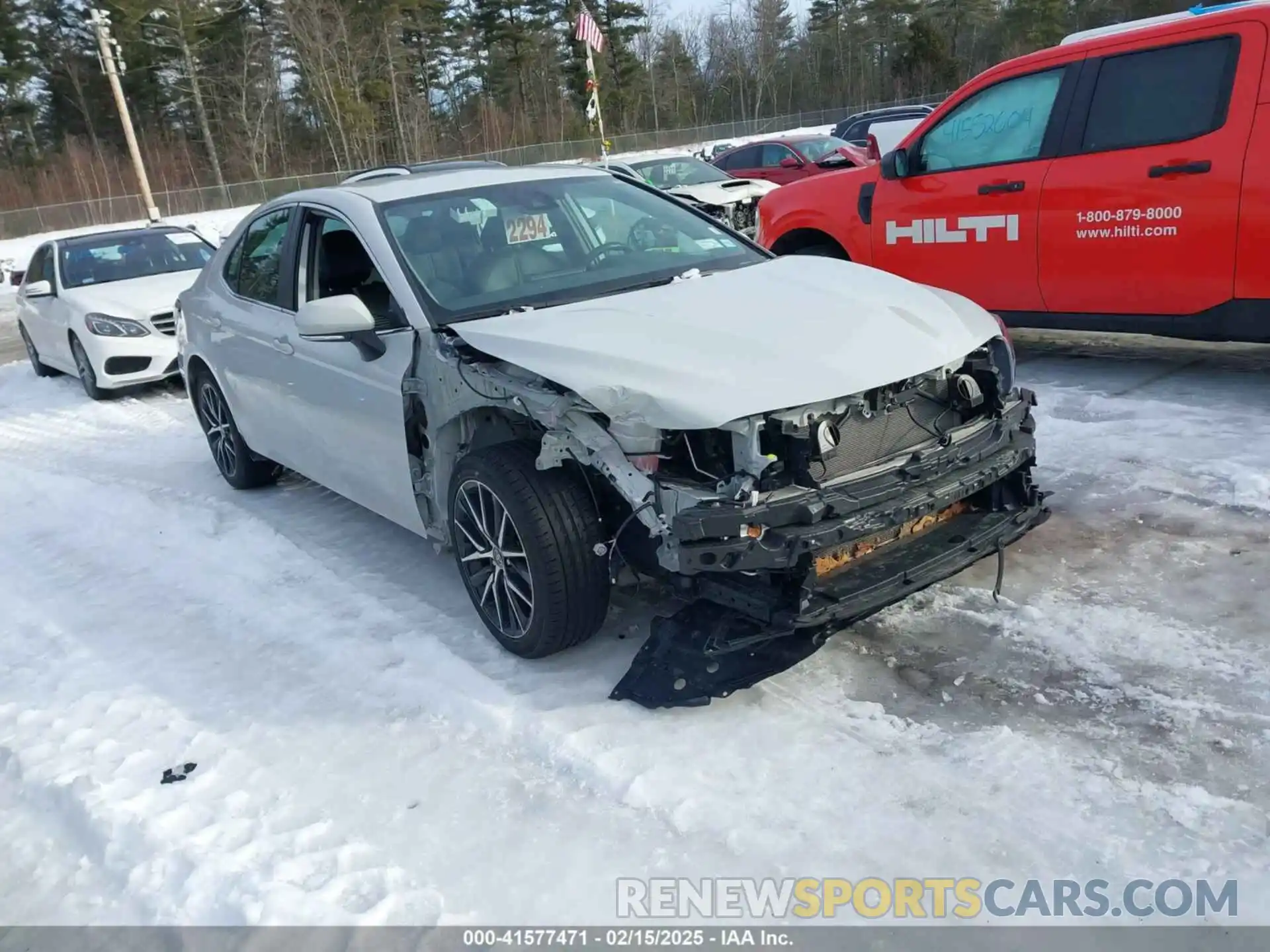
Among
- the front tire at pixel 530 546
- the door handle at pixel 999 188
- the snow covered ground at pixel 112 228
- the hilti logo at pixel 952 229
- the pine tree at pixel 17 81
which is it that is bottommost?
the snow covered ground at pixel 112 228

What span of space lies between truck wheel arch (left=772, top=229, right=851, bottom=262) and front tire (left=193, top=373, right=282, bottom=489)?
13.5ft

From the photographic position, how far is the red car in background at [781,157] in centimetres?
1827

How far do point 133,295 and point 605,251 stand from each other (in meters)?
7.33

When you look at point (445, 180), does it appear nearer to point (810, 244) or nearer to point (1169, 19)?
point (810, 244)

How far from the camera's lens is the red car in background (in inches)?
719

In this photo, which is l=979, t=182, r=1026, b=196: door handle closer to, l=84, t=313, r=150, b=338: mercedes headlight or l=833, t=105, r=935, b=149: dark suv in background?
l=84, t=313, r=150, b=338: mercedes headlight

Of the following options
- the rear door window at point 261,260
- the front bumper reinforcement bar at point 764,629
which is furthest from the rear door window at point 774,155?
the front bumper reinforcement bar at point 764,629

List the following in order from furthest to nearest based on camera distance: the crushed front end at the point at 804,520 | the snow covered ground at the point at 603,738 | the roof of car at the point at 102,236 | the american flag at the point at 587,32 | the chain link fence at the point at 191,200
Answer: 1. the chain link fence at the point at 191,200
2. the american flag at the point at 587,32
3. the roof of car at the point at 102,236
4. the crushed front end at the point at 804,520
5. the snow covered ground at the point at 603,738

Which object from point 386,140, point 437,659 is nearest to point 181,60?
point 386,140

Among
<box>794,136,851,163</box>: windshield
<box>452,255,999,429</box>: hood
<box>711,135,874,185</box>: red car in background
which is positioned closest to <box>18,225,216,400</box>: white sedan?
<box>452,255,999,429</box>: hood

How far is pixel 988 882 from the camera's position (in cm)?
253

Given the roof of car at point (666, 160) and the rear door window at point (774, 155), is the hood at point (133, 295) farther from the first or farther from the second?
the rear door window at point (774, 155)

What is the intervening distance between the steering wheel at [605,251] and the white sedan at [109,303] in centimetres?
592

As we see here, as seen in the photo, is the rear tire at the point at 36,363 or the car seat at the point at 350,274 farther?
the rear tire at the point at 36,363
